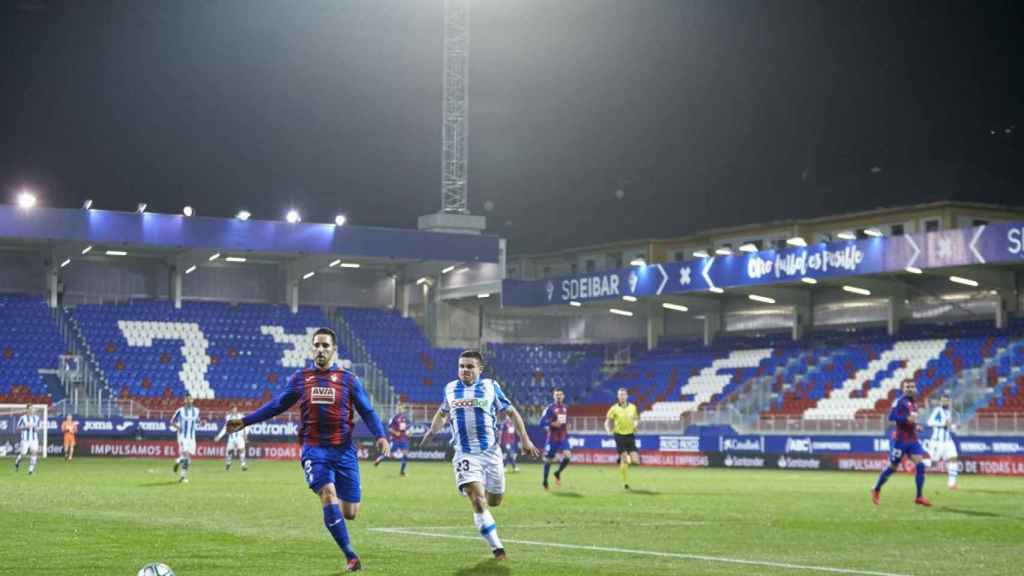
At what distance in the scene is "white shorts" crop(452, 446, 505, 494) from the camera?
17.0 metres

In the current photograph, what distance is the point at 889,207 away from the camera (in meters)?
63.7

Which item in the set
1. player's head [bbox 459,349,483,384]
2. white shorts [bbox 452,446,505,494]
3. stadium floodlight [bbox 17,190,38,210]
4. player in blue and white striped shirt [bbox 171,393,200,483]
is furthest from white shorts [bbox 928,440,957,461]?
stadium floodlight [bbox 17,190,38,210]

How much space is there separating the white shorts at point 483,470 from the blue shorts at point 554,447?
17410mm

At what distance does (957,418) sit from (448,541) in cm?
3395

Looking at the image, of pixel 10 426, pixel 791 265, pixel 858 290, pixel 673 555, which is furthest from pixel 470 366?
pixel 858 290

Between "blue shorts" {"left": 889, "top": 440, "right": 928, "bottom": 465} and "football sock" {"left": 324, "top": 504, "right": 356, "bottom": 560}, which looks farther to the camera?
"blue shorts" {"left": 889, "top": 440, "right": 928, "bottom": 465}

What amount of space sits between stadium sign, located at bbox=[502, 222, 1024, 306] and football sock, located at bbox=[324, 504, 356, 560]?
4187cm

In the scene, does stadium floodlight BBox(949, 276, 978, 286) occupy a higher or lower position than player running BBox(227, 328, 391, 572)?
higher

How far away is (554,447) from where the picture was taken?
36000 millimetres

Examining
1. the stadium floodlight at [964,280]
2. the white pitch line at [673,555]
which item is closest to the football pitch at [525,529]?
the white pitch line at [673,555]

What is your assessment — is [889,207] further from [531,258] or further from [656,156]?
[531,258]

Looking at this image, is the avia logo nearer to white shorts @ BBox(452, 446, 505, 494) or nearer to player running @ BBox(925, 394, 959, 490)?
white shorts @ BBox(452, 446, 505, 494)

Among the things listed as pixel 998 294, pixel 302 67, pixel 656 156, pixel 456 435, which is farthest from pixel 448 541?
pixel 656 156

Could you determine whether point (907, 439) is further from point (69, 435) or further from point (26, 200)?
point (26, 200)
